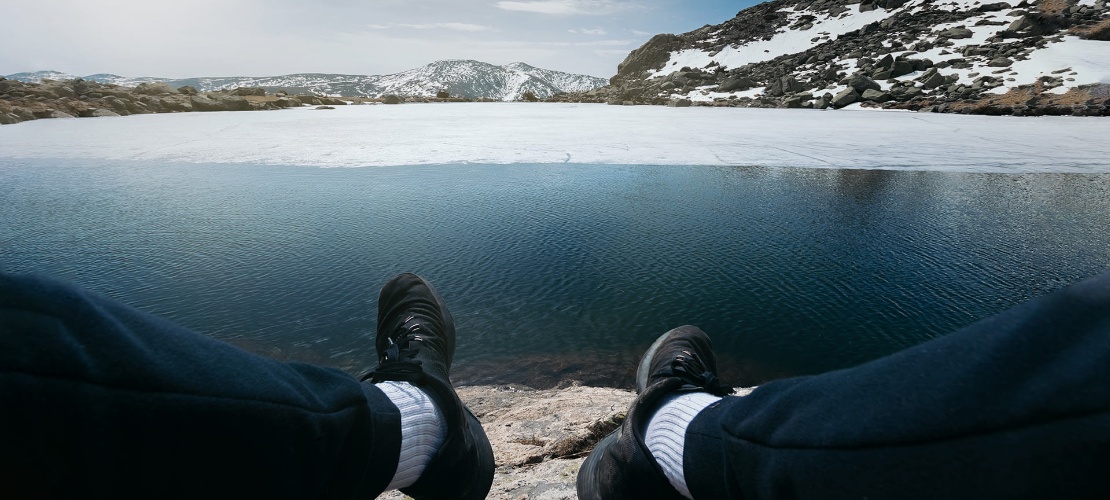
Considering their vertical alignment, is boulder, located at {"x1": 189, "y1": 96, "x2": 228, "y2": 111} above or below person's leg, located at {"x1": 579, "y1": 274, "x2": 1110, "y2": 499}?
above

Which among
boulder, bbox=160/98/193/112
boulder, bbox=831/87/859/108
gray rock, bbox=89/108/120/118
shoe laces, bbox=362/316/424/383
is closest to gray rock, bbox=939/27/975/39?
boulder, bbox=831/87/859/108

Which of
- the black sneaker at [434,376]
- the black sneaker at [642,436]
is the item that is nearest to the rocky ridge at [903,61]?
the black sneaker at [642,436]

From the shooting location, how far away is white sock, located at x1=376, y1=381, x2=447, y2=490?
3.76 ft

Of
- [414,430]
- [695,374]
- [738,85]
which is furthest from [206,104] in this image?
[695,374]

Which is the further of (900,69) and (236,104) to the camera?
(900,69)

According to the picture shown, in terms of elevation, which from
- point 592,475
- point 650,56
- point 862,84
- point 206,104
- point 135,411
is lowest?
point 592,475

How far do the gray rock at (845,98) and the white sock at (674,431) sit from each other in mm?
22239

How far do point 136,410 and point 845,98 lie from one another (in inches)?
929

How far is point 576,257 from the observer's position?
3551 mm

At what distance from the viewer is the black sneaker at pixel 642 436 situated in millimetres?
1153

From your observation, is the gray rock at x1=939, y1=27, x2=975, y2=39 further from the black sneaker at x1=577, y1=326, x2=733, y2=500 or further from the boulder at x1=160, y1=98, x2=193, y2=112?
the boulder at x1=160, y1=98, x2=193, y2=112

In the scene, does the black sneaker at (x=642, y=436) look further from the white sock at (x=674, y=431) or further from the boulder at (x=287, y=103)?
the boulder at (x=287, y=103)

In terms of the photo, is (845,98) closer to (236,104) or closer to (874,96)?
(874,96)

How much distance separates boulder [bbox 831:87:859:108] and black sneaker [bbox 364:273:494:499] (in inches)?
870
